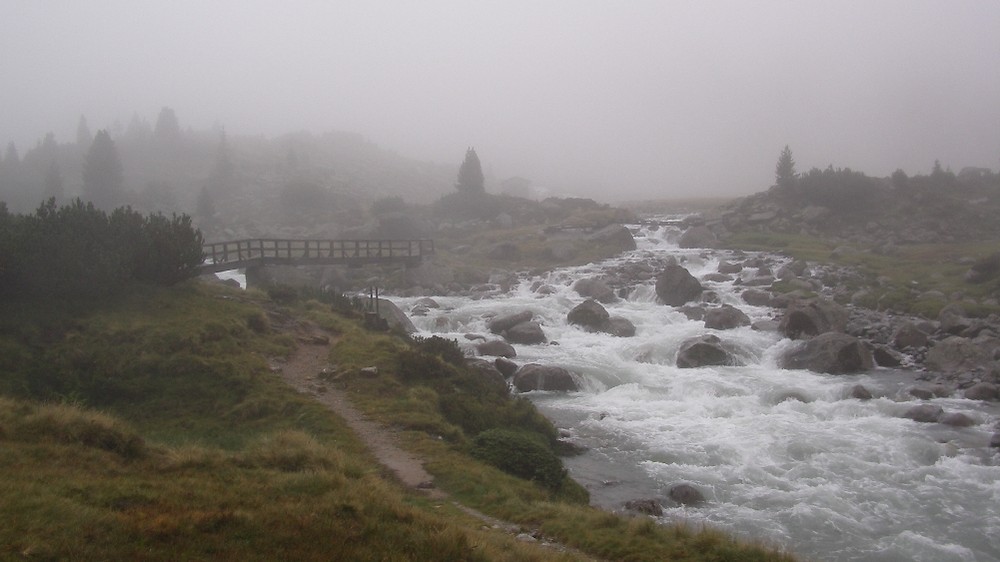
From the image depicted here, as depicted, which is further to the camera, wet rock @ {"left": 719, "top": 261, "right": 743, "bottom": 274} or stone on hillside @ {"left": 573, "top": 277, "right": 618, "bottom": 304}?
wet rock @ {"left": 719, "top": 261, "right": 743, "bottom": 274}

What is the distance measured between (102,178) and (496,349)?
7029cm

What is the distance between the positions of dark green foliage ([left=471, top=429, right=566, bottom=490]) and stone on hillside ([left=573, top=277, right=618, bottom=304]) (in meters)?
27.1

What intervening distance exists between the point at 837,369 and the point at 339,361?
1905cm

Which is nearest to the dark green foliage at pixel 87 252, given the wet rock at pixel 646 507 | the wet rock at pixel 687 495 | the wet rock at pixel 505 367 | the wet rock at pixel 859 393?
the wet rock at pixel 505 367

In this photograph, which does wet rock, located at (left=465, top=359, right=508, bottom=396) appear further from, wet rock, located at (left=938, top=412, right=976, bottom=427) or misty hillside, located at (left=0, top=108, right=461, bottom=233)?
misty hillside, located at (left=0, top=108, right=461, bottom=233)

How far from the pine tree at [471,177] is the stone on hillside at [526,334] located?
47043 mm

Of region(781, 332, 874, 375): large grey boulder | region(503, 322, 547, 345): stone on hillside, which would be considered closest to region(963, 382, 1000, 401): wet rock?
region(781, 332, 874, 375): large grey boulder

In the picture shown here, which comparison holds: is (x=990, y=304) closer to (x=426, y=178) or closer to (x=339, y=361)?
(x=339, y=361)

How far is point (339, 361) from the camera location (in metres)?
21.6

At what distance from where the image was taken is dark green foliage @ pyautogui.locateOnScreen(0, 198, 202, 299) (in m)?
20.0

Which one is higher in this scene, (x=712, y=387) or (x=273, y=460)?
(x=273, y=460)

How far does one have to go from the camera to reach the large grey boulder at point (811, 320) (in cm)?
3222

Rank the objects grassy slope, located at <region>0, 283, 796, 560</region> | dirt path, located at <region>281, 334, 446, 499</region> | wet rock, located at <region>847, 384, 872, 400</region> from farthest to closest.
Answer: wet rock, located at <region>847, 384, 872, 400</region> → dirt path, located at <region>281, 334, 446, 499</region> → grassy slope, located at <region>0, 283, 796, 560</region>

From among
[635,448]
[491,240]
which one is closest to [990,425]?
[635,448]
